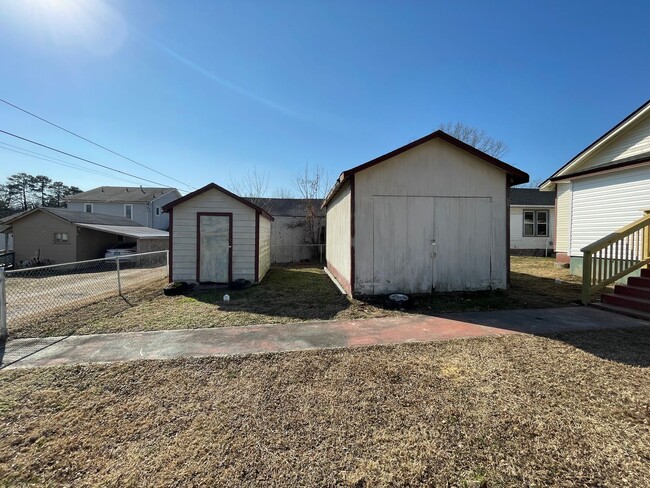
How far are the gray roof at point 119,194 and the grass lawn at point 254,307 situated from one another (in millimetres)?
25102

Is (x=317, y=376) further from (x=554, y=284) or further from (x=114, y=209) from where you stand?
(x=114, y=209)

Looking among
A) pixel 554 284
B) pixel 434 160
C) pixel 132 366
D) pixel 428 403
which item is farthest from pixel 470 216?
pixel 132 366

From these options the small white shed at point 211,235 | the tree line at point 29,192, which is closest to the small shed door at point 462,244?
the small white shed at point 211,235

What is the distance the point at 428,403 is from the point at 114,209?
34.7 m

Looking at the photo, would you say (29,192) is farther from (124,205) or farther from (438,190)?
(438,190)

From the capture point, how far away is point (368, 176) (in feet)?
23.4

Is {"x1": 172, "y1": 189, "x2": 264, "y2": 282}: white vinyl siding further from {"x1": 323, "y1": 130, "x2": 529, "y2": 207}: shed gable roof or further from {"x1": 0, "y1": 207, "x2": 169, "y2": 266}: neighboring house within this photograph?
{"x1": 0, "y1": 207, "x2": 169, "y2": 266}: neighboring house

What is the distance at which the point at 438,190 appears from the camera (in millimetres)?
7297

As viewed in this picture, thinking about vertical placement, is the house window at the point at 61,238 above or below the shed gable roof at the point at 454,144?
below

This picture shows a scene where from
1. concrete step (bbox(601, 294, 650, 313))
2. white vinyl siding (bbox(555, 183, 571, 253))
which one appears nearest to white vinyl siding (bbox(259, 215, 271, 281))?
concrete step (bbox(601, 294, 650, 313))

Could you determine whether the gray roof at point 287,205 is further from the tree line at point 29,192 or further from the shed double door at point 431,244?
the tree line at point 29,192

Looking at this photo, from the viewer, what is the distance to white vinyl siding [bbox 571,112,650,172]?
8.78 m

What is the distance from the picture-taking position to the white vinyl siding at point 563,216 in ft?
39.4

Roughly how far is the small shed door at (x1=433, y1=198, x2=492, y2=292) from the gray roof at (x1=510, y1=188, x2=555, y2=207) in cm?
1348
